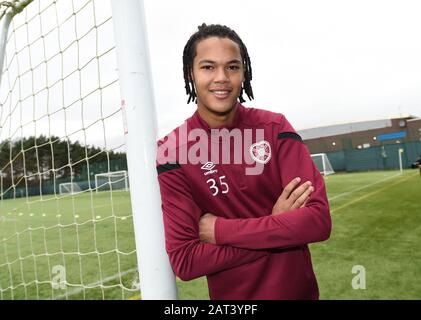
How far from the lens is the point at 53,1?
7.89 ft

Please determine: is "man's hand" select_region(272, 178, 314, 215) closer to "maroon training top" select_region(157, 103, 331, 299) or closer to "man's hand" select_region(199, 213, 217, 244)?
"maroon training top" select_region(157, 103, 331, 299)

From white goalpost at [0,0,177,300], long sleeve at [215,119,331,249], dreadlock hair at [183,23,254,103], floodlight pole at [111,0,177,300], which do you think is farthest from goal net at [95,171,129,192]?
long sleeve at [215,119,331,249]

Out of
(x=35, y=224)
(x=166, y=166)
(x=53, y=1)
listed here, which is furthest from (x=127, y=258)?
(x=35, y=224)

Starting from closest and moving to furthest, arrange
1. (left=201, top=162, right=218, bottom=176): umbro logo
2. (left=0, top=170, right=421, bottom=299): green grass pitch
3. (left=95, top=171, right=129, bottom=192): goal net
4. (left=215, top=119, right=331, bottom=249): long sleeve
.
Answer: (left=215, top=119, right=331, bottom=249): long sleeve
(left=201, top=162, right=218, bottom=176): umbro logo
(left=95, top=171, right=129, bottom=192): goal net
(left=0, top=170, right=421, bottom=299): green grass pitch

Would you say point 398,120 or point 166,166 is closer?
point 166,166

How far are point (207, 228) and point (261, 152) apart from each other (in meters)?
0.34

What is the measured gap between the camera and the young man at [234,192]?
123 cm

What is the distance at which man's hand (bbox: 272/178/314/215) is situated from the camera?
4.15 ft

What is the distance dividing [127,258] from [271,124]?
13.2 ft

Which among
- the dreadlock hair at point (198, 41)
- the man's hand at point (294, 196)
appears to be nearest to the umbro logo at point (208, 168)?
the man's hand at point (294, 196)

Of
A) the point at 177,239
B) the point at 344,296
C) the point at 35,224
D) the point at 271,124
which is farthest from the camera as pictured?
the point at 35,224
